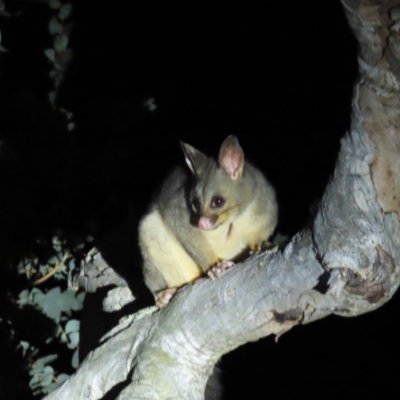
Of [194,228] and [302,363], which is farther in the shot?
[302,363]

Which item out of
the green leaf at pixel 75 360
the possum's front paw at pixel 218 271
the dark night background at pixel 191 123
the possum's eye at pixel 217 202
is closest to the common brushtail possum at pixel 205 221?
the possum's eye at pixel 217 202

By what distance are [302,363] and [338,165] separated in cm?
279

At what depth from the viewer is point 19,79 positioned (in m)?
4.86

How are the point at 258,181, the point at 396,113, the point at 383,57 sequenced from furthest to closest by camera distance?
the point at 258,181
the point at 396,113
the point at 383,57

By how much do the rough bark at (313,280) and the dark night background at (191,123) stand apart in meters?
1.31

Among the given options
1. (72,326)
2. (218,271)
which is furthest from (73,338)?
(218,271)

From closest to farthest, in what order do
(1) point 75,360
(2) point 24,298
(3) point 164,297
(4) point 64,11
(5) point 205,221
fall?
1. (3) point 164,297
2. (5) point 205,221
3. (4) point 64,11
4. (2) point 24,298
5. (1) point 75,360

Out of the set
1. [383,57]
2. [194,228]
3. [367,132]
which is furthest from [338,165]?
[194,228]

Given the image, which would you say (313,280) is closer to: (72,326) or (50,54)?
(50,54)

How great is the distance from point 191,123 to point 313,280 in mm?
2756

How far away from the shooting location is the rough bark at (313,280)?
1897mm

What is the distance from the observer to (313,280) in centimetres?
229

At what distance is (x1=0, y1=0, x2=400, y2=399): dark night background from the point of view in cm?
414

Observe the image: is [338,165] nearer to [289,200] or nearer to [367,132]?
[367,132]
